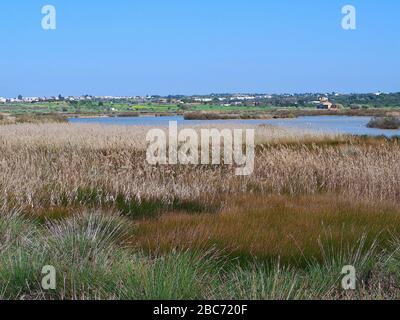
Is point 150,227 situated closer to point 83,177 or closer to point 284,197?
point 284,197

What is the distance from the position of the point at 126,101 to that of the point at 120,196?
10238 cm

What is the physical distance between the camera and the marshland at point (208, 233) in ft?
14.5

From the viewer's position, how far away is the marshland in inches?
173

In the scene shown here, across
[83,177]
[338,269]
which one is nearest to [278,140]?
[83,177]
